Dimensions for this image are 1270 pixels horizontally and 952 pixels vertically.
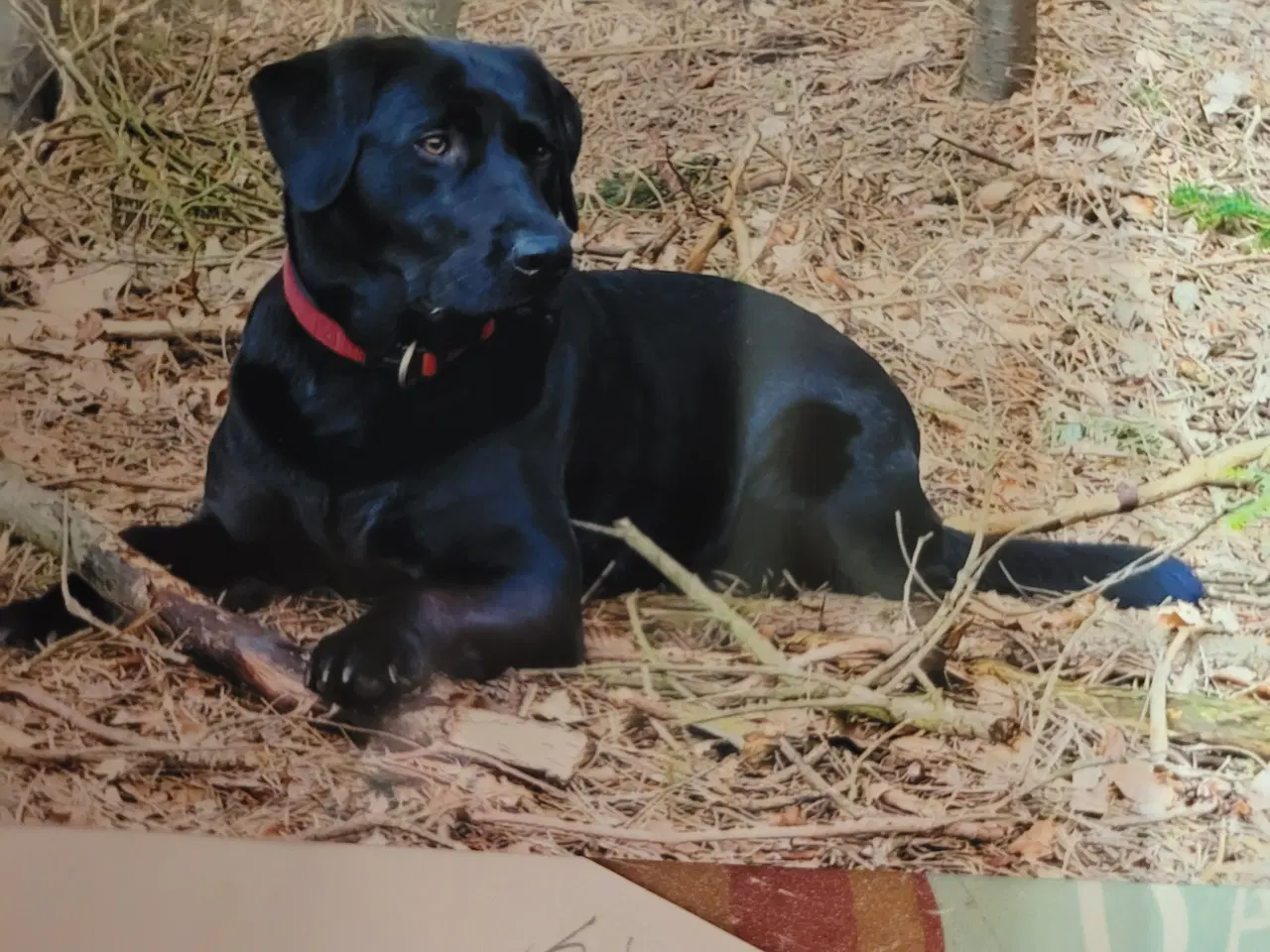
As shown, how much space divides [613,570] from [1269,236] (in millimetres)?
727

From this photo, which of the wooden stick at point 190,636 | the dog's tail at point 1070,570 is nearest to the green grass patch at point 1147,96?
the dog's tail at point 1070,570

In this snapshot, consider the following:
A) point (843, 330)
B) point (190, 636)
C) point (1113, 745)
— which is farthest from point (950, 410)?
point (190, 636)

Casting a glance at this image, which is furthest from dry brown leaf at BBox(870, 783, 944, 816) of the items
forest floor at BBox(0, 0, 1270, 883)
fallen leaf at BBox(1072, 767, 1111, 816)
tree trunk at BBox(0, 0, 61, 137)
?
tree trunk at BBox(0, 0, 61, 137)

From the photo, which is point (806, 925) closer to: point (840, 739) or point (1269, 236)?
point (840, 739)

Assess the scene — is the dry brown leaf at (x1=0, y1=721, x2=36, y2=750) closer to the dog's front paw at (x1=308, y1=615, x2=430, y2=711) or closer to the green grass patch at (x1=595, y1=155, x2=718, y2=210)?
the dog's front paw at (x1=308, y1=615, x2=430, y2=711)

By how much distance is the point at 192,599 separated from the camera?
3.42 feet

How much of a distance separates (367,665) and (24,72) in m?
0.71

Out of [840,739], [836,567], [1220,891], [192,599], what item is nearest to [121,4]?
[192,599]

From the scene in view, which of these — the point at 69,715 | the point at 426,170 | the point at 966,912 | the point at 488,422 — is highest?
the point at 426,170

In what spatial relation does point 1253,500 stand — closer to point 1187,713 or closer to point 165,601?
point 1187,713

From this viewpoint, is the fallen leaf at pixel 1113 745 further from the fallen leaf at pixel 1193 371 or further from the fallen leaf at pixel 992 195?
the fallen leaf at pixel 992 195

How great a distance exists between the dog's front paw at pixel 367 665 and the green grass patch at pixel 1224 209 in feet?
2.80

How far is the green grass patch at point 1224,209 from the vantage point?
1090mm

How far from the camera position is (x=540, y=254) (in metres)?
0.95
